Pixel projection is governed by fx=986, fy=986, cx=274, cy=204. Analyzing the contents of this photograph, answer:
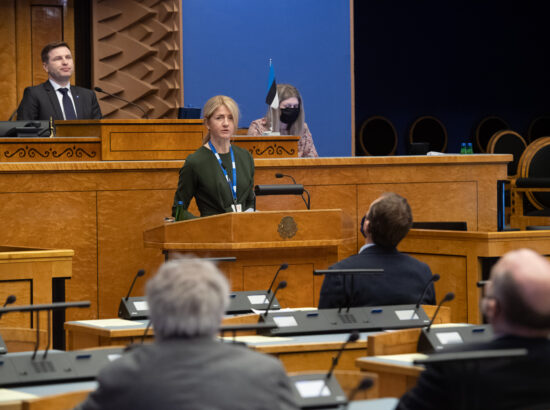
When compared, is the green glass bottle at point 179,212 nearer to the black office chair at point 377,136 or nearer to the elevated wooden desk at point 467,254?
the elevated wooden desk at point 467,254

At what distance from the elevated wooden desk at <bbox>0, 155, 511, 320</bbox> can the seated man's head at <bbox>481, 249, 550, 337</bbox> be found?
11.2ft

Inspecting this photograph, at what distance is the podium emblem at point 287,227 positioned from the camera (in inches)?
191

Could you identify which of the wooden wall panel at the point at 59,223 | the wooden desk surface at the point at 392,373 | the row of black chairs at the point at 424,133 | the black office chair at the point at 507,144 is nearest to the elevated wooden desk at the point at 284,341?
the wooden desk surface at the point at 392,373

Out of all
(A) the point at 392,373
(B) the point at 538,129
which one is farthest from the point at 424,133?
(A) the point at 392,373

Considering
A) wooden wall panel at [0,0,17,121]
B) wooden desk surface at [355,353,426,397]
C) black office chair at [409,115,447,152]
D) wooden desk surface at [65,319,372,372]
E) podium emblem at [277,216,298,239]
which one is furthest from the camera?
black office chair at [409,115,447,152]

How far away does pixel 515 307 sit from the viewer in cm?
208

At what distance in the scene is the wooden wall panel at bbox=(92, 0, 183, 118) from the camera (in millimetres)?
8602

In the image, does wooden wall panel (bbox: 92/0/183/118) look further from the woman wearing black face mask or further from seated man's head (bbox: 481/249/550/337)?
seated man's head (bbox: 481/249/550/337)

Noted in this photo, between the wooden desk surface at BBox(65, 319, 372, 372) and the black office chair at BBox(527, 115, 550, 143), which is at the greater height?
the black office chair at BBox(527, 115, 550, 143)

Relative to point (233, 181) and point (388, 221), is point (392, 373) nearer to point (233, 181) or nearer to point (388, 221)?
point (388, 221)

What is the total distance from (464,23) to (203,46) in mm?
5004

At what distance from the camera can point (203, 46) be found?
29.2 feet

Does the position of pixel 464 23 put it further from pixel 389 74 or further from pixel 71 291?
pixel 71 291

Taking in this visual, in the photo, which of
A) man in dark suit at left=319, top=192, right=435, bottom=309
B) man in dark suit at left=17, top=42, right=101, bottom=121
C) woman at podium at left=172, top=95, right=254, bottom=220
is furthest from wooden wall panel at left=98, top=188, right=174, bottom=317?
man in dark suit at left=319, top=192, right=435, bottom=309
